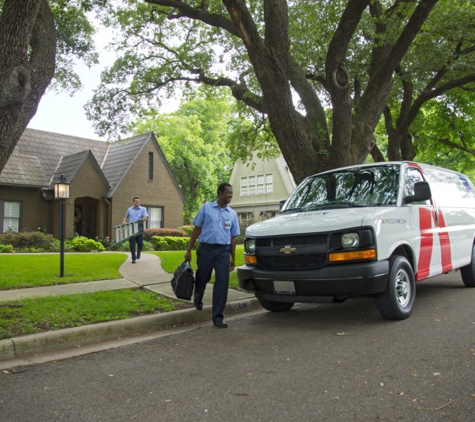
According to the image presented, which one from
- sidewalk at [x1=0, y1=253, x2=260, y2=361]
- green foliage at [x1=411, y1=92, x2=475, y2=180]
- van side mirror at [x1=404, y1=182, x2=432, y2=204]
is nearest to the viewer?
sidewalk at [x1=0, y1=253, x2=260, y2=361]

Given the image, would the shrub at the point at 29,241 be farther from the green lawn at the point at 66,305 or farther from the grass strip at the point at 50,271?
the green lawn at the point at 66,305

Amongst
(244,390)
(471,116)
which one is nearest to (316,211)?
(244,390)

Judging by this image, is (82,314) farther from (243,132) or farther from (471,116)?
(471,116)

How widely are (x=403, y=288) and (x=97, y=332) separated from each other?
13.0 ft

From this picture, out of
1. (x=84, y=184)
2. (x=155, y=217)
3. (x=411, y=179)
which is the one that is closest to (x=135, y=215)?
(x=411, y=179)

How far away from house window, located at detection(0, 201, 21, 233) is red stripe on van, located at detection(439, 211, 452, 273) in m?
19.1

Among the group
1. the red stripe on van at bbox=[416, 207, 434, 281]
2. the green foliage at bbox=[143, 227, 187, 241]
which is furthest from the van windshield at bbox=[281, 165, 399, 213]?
the green foliage at bbox=[143, 227, 187, 241]

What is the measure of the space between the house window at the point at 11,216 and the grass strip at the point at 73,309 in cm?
1558

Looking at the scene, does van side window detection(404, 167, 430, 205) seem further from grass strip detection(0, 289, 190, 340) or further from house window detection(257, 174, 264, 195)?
house window detection(257, 174, 264, 195)

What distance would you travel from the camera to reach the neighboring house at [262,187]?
37500 mm

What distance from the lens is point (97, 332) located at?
18.2 ft

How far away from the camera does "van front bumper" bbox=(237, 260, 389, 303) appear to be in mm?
5250

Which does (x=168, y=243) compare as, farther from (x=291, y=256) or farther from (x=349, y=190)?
(x=291, y=256)

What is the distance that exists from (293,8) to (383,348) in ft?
38.3
